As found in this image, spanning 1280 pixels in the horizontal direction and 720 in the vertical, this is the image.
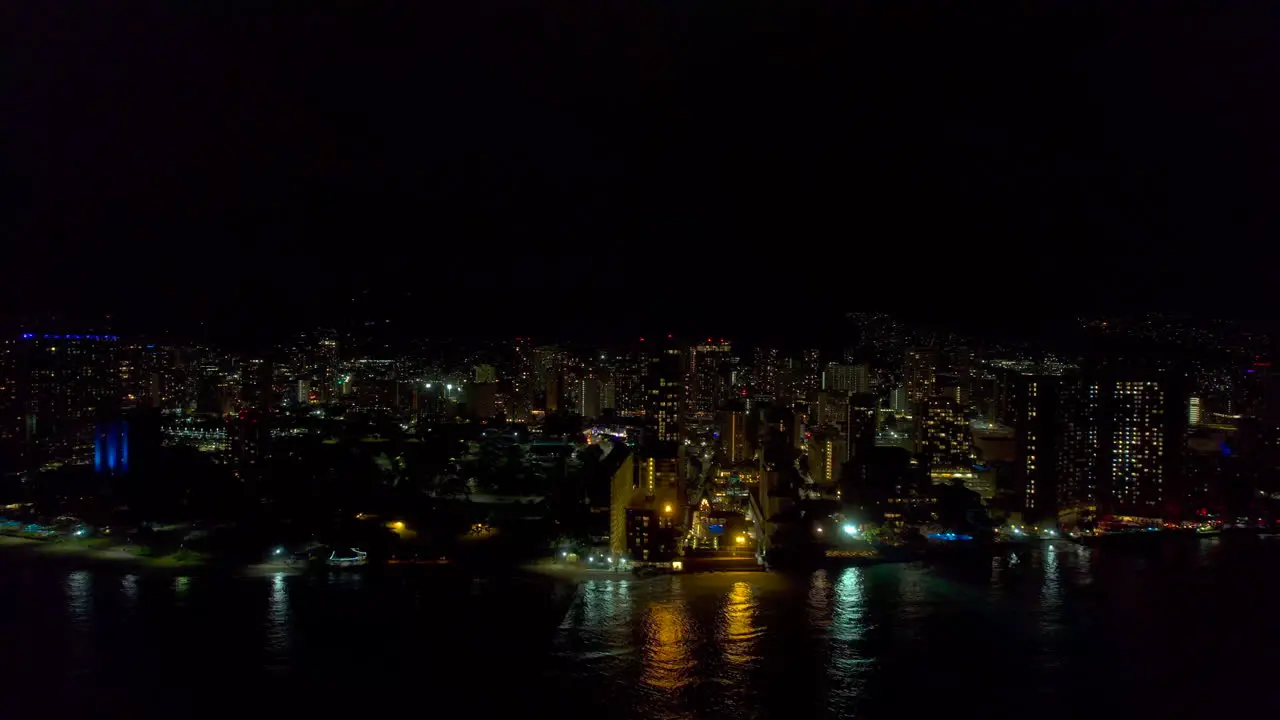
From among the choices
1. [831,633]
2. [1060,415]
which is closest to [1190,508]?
[1060,415]

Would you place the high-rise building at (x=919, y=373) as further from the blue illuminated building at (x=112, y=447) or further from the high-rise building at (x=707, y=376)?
the blue illuminated building at (x=112, y=447)

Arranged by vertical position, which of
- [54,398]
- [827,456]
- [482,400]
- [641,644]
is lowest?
[641,644]

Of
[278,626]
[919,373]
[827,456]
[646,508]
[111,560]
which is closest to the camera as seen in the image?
[278,626]

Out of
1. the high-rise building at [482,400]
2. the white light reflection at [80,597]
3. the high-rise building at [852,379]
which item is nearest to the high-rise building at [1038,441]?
the high-rise building at [852,379]

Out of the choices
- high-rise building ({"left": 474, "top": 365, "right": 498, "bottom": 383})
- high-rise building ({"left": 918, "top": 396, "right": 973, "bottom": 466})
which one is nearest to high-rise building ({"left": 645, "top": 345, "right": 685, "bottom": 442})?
high-rise building ({"left": 918, "top": 396, "right": 973, "bottom": 466})

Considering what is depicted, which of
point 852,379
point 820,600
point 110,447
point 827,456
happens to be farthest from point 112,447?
point 852,379

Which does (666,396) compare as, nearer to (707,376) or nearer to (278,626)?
(707,376)

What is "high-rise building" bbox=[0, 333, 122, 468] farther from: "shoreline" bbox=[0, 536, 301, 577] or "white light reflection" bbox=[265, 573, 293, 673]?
"white light reflection" bbox=[265, 573, 293, 673]
